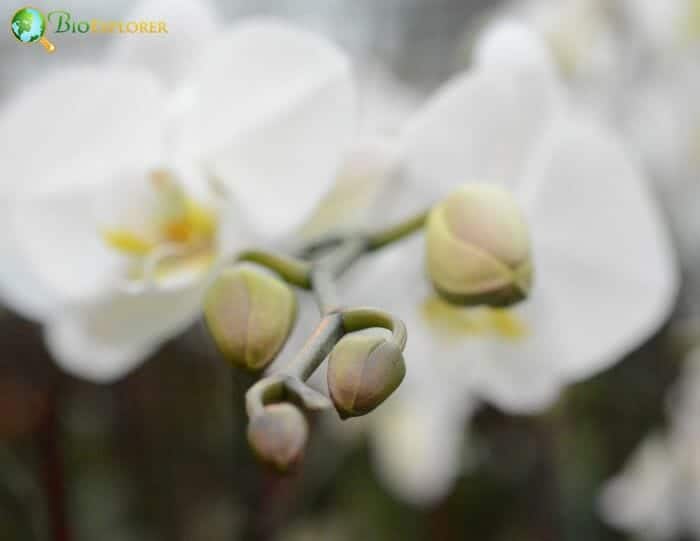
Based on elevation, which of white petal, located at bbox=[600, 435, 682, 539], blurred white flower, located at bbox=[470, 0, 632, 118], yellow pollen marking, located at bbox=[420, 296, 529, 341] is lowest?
white petal, located at bbox=[600, 435, 682, 539]

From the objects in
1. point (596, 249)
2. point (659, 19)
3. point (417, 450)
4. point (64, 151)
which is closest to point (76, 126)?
point (64, 151)

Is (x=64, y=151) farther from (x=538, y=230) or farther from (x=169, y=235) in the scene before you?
(x=538, y=230)

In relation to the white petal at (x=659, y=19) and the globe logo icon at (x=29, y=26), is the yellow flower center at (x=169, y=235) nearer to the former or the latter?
the globe logo icon at (x=29, y=26)

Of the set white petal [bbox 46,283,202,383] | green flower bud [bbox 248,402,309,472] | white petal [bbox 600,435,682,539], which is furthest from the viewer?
white petal [bbox 600,435,682,539]

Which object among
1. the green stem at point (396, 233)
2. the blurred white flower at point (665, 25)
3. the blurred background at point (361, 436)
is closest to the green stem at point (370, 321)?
the green stem at point (396, 233)

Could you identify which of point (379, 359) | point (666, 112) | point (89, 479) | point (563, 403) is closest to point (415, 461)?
point (563, 403)

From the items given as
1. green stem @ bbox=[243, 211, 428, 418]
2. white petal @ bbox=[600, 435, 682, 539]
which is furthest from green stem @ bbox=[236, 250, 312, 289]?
white petal @ bbox=[600, 435, 682, 539]

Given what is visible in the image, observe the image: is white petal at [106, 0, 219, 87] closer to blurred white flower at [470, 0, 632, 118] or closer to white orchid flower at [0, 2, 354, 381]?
white orchid flower at [0, 2, 354, 381]
